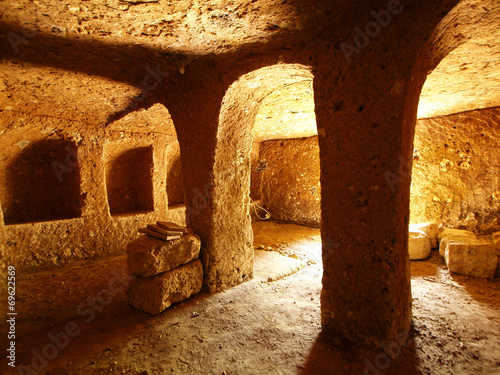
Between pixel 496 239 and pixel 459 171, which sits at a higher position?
pixel 459 171

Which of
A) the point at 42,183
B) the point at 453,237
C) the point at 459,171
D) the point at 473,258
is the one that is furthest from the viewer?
the point at 42,183

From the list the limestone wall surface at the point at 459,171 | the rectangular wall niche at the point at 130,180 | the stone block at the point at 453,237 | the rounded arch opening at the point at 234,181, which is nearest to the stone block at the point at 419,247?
the stone block at the point at 453,237

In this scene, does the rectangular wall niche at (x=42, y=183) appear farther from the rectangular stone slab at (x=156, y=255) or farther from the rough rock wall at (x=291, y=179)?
the rough rock wall at (x=291, y=179)

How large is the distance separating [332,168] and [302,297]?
159cm

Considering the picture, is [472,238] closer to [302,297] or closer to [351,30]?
[302,297]

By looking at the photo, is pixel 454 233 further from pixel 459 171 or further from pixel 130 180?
pixel 130 180

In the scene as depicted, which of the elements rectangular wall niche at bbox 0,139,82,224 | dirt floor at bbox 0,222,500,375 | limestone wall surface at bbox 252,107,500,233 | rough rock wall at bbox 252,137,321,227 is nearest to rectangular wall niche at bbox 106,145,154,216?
rectangular wall niche at bbox 0,139,82,224

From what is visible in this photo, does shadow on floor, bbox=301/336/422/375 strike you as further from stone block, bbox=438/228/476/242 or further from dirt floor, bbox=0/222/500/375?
stone block, bbox=438/228/476/242

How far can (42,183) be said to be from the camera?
14.9ft

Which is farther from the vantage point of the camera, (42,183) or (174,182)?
(174,182)

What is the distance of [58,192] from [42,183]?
277 millimetres

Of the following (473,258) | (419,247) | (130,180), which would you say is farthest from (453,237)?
(130,180)

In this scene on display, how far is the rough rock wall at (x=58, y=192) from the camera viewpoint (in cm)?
388

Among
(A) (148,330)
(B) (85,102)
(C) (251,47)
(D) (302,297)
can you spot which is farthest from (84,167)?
(D) (302,297)
